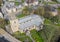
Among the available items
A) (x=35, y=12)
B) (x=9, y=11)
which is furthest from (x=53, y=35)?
(x=9, y=11)

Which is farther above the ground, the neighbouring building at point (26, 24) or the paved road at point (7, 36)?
the paved road at point (7, 36)

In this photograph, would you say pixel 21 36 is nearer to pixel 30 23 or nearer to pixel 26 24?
pixel 26 24

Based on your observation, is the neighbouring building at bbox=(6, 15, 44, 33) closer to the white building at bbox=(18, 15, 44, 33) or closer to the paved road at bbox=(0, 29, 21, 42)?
the white building at bbox=(18, 15, 44, 33)

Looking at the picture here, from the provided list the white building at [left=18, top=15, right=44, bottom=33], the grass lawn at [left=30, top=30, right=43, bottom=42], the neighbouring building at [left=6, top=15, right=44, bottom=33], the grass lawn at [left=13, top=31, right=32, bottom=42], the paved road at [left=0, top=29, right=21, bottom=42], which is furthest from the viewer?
the white building at [left=18, top=15, right=44, bottom=33]

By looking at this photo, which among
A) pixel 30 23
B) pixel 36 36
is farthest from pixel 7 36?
pixel 30 23

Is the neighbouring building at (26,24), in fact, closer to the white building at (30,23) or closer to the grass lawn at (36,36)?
the white building at (30,23)

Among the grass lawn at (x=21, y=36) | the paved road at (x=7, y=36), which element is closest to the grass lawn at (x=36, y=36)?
the grass lawn at (x=21, y=36)

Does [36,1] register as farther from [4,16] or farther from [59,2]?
[4,16]

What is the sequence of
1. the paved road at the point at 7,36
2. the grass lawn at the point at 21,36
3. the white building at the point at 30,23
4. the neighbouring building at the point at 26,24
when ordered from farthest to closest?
1. the white building at the point at 30,23
2. the neighbouring building at the point at 26,24
3. the grass lawn at the point at 21,36
4. the paved road at the point at 7,36

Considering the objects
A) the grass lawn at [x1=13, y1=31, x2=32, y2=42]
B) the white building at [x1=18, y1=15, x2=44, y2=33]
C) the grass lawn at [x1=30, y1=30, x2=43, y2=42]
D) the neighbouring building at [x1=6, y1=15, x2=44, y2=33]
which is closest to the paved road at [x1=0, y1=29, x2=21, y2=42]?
the grass lawn at [x1=13, y1=31, x2=32, y2=42]

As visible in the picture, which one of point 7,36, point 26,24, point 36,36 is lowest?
point 36,36

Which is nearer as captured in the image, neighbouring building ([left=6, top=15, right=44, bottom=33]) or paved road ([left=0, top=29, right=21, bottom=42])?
paved road ([left=0, top=29, right=21, bottom=42])

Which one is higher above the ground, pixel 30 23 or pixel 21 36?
pixel 21 36
